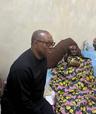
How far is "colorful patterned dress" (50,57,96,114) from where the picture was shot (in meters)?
3.32

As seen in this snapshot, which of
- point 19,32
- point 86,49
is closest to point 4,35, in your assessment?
point 19,32

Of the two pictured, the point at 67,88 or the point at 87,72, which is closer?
the point at 67,88

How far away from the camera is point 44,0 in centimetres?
414

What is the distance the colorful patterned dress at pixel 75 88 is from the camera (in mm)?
3320

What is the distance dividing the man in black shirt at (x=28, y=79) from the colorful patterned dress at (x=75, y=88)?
30.0 inches

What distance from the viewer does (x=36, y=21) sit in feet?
13.6

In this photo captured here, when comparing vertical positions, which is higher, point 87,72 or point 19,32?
point 19,32

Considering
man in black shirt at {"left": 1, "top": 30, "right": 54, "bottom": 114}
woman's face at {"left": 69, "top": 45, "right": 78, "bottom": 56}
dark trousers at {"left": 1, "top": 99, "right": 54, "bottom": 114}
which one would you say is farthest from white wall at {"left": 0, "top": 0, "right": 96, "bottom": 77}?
man in black shirt at {"left": 1, "top": 30, "right": 54, "bottom": 114}

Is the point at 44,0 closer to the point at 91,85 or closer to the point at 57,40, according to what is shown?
the point at 57,40

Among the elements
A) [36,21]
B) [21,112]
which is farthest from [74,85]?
[21,112]

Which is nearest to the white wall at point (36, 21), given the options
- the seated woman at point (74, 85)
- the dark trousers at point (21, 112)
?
the seated woman at point (74, 85)

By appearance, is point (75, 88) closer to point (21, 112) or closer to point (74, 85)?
point (74, 85)

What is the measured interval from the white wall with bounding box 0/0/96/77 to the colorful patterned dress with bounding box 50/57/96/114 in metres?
0.56

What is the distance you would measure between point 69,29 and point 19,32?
3.01 feet
